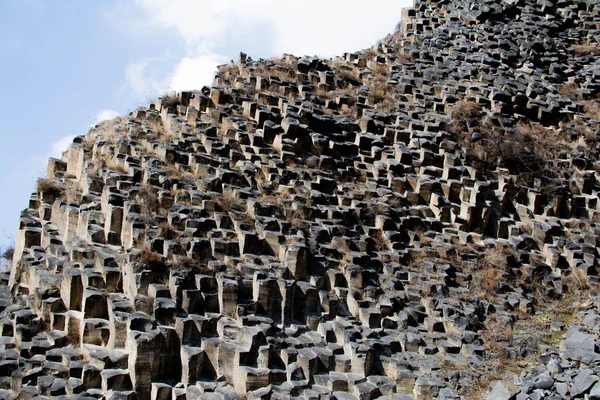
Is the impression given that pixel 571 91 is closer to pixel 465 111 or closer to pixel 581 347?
pixel 465 111

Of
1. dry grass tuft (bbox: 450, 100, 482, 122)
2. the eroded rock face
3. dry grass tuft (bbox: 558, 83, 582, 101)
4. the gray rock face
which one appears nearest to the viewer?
the gray rock face

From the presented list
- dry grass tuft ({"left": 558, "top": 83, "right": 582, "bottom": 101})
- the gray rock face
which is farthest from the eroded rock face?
dry grass tuft ({"left": 558, "top": 83, "right": 582, "bottom": 101})

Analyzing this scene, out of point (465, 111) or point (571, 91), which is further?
point (571, 91)

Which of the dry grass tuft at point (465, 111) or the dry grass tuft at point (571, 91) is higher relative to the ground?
the dry grass tuft at point (571, 91)

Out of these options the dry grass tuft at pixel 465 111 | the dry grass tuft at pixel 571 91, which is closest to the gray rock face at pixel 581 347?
the dry grass tuft at pixel 465 111

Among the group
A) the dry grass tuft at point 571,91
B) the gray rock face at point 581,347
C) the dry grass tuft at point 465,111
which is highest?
the dry grass tuft at point 571,91

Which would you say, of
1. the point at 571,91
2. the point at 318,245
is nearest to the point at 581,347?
the point at 318,245

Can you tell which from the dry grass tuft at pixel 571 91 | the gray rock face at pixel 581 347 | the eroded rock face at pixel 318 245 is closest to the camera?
the gray rock face at pixel 581 347

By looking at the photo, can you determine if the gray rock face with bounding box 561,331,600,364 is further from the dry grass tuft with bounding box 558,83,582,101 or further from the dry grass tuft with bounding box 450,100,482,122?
the dry grass tuft with bounding box 558,83,582,101

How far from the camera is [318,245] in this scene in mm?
13188

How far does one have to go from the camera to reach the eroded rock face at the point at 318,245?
11047 mm

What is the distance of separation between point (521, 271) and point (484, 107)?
5671 mm

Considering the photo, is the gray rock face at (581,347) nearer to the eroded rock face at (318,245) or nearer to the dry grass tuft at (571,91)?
the eroded rock face at (318,245)

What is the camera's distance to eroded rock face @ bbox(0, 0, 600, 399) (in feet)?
36.2
